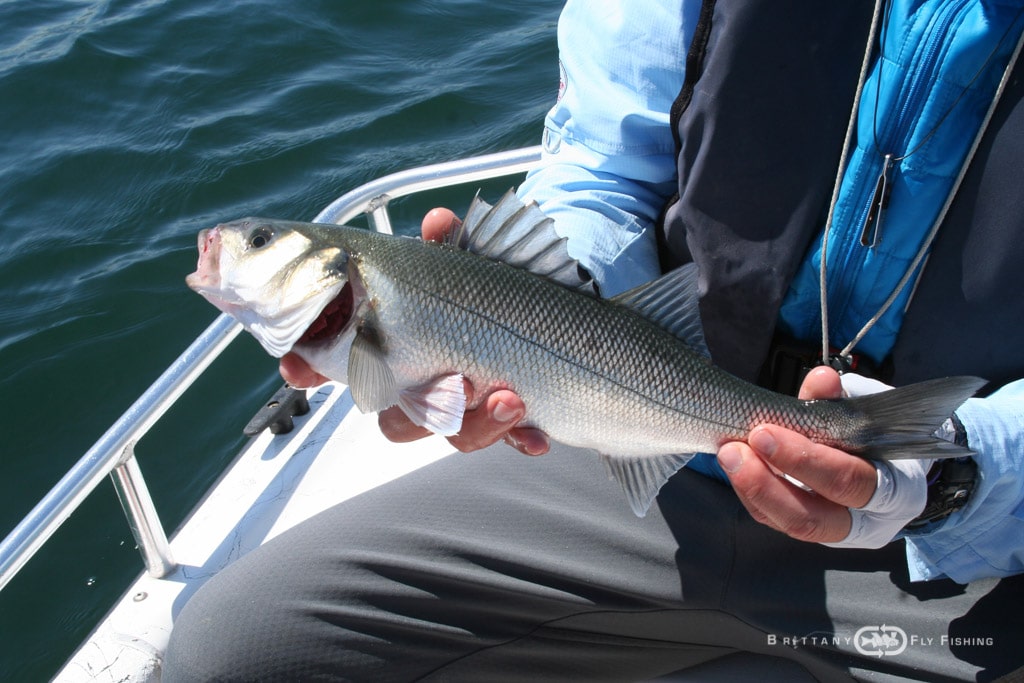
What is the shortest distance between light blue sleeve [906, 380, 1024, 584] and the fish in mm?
244

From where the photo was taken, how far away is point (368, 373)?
5.66ft

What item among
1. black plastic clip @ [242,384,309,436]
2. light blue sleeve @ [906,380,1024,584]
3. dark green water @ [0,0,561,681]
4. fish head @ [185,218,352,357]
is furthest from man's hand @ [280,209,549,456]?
dark green water @ [0,0,561,681]

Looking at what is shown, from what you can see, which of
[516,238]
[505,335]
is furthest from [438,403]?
[516,238]

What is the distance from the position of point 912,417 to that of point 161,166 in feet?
17.7

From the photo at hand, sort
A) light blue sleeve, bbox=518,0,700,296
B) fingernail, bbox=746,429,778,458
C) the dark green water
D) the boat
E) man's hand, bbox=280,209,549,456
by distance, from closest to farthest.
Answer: fingernail, bbox=746,429,778,458, man's hand, bbox=280,209,549,456, light blue sleeve, bbox=518,0,700,296, the boat, the dark green water

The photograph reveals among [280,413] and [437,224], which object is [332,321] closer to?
[437,224]

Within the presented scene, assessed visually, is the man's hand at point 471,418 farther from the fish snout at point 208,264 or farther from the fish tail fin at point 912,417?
the fish tail fin at point 912,417

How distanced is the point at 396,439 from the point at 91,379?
9.56 feet

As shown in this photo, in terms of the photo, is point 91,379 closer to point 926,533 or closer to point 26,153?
point 26,153

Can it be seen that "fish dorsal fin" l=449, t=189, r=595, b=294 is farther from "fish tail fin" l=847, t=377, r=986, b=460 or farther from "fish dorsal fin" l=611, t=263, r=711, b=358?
"fish tail fin" l=847, t=377, r=986, b=460

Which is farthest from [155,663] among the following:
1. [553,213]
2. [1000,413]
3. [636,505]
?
[1000,413]

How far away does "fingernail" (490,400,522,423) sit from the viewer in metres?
1.75

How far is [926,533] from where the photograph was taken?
1771 mm

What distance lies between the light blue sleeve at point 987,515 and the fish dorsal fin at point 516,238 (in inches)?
35.9
